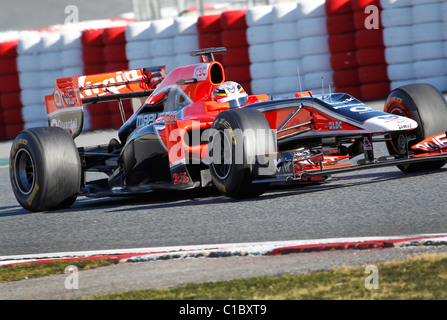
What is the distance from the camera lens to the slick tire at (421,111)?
6414mm

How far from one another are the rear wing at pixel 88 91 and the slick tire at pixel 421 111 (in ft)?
9.81

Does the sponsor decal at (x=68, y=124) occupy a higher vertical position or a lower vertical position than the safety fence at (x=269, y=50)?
lower

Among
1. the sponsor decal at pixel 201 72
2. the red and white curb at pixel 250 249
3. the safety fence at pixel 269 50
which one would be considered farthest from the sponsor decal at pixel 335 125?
the safety fence at pixel 269 50

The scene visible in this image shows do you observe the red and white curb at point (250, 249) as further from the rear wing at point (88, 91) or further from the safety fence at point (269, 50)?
the safety fence at point (269, 50)

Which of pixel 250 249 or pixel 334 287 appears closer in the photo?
pixel 334 287

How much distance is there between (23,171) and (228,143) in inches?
92.0

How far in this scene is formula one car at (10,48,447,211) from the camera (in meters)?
5.95

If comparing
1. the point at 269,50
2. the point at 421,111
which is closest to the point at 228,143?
the point at 421,111

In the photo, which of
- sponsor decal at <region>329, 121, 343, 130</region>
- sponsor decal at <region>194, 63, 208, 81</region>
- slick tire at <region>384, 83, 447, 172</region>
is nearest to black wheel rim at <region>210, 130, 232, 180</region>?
sponsor decal at <region>329, 121, 343, 130</region>

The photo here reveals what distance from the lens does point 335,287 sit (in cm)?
353

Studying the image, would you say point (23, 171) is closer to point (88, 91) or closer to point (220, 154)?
point (88, 91)

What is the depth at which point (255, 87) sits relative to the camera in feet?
44.1

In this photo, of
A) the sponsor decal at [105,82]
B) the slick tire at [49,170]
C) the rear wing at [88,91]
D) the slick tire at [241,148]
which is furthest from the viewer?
the sponsor decal at [105,82]

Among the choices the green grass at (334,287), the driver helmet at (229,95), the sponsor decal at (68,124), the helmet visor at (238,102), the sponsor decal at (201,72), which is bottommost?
the green grass at (334,287)
